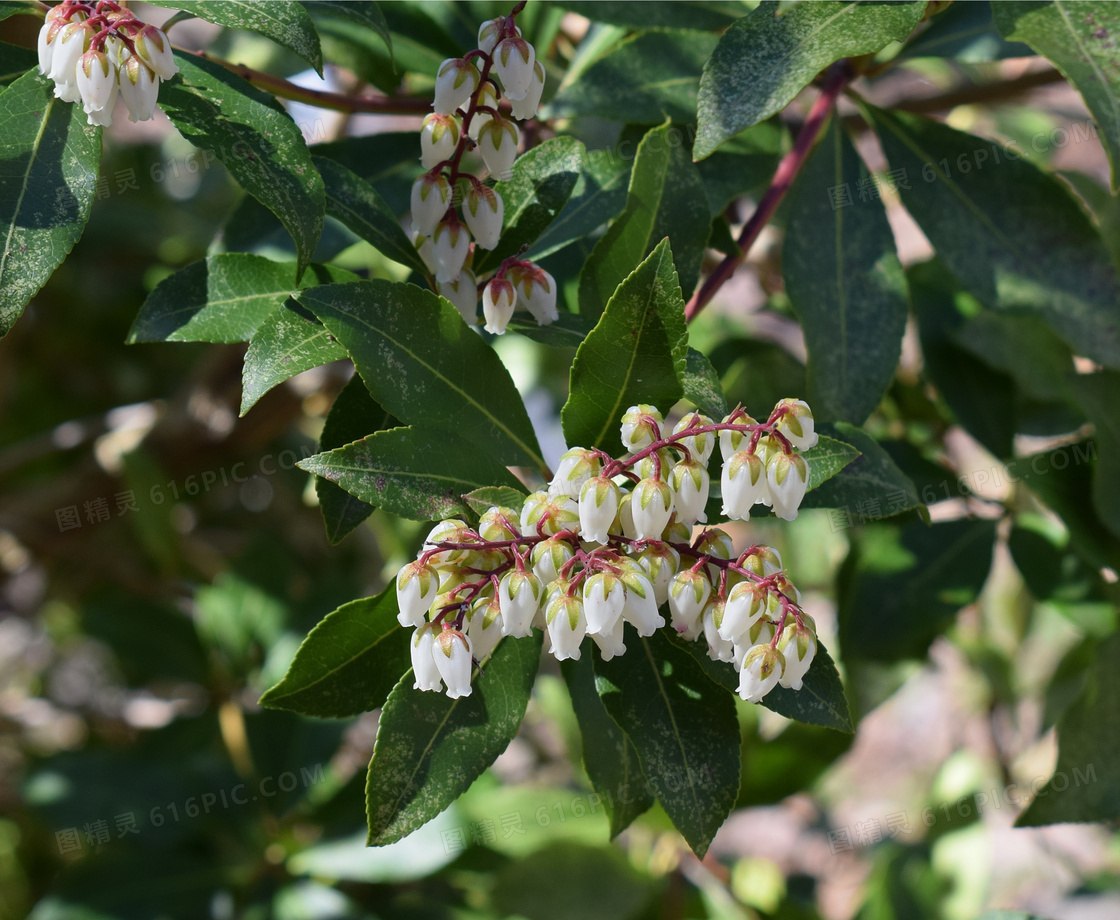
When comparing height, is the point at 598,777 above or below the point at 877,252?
below

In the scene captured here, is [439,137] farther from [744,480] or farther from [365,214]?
[744,480]

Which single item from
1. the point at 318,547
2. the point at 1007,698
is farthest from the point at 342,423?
the point at 318,547

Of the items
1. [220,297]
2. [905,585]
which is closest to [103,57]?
[220,297]

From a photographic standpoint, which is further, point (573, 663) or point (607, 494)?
point (573, 663)

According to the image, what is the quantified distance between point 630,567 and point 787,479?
0.45 ft

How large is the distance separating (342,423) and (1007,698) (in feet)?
5.64

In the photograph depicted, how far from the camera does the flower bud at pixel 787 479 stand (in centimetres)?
74

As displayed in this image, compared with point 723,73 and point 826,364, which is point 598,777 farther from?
point 723,73

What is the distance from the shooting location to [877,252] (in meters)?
1.28

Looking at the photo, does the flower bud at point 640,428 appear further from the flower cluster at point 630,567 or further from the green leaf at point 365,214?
the green leaf at point 365,214

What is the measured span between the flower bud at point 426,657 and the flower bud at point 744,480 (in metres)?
0.25

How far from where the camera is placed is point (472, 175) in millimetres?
931

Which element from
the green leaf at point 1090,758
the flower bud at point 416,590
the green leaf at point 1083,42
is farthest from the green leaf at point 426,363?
the green leaf at point 1090,758

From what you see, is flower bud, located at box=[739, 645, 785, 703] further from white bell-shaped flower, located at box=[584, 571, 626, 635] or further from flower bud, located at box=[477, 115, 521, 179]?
flower bud, located at box=[477, 115, 521, 179]
